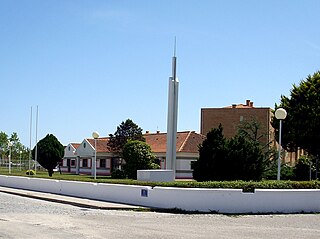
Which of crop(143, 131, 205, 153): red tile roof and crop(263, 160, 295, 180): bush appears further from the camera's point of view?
crop(143, 131, 205, 153): red tile roof

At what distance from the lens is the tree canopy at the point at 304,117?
37.9 meters

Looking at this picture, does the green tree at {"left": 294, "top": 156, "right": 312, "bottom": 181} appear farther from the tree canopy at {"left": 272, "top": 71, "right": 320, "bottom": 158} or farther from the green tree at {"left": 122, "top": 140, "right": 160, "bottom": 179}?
the green tree at {"left": 122, "top": 140, "right": 160, "bottom": 179}

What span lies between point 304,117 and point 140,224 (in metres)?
26.3

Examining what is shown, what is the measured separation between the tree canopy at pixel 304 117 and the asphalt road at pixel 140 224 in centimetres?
2124

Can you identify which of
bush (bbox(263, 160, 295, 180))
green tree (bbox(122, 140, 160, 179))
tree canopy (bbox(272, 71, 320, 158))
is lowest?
bush (bbox(263, 160, 295, 180))

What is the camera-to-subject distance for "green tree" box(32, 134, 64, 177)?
5697 centimetres

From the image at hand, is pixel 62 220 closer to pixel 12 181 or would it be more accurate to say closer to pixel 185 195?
pixel 185 195

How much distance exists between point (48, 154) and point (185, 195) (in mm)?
40718

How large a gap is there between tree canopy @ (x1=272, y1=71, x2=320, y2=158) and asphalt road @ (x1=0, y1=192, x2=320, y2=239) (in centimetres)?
2124

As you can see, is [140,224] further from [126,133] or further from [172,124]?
[126,133]

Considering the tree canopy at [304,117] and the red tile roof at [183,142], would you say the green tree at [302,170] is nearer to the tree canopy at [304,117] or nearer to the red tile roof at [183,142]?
the tree canopy at [304,117]

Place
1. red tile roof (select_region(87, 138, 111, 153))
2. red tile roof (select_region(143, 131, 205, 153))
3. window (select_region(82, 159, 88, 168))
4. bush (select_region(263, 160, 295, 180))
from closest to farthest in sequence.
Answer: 1. bush (select_region(263, 160, 295, 180))
2. red tile roof (select_region(143, 131, 205, 153))
3. red tile roof (select_region(87, 138, 111, 153))
4. window (select_region(82, 159, 88, 168))

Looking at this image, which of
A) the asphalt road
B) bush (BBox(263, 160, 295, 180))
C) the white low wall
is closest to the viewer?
the asphalt road

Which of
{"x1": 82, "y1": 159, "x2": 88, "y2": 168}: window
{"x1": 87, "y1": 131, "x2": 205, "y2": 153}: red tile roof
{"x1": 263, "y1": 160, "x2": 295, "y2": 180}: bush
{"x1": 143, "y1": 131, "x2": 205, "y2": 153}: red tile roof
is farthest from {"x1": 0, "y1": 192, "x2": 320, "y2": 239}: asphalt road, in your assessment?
{"x1": 82, "y1": 159, "x2": 88, "y2": 168}: window
